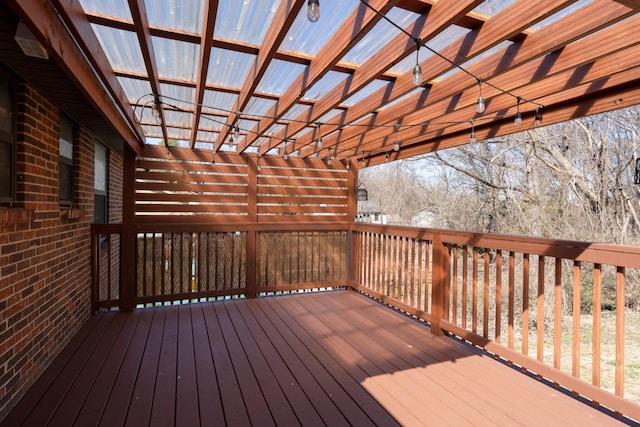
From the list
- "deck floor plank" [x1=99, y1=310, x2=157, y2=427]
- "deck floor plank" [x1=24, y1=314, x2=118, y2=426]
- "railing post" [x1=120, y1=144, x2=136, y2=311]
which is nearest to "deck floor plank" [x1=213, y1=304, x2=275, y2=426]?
"deck floor plank" [x1=99, y1=310, x2=157, y2=427]

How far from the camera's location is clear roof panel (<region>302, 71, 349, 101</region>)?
2643 millimetres

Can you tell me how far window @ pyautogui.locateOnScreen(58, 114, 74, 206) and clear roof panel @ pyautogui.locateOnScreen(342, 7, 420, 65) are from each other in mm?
2583

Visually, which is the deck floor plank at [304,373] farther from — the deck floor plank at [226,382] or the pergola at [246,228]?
the deck floor plank at [226,382]

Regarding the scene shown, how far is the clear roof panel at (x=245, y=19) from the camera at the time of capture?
178cm

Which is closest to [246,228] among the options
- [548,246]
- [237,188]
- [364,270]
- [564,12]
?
[237,188]

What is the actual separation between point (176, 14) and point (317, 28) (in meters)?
0.80

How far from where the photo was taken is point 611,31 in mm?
1911

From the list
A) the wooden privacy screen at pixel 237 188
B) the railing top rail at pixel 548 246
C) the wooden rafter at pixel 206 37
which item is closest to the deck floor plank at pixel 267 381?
the wooden privacy screen at pixel 237 188

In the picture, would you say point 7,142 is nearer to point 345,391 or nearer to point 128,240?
point 128,240

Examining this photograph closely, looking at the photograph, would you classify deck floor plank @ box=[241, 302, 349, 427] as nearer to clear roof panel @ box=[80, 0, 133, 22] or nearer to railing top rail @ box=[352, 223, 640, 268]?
railing top rail @ box=[352, 223, 640, 268]

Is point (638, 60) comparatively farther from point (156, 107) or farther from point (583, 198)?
point (583, 198)

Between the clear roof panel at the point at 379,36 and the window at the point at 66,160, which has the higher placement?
the clear roof panel at the point at 379,36

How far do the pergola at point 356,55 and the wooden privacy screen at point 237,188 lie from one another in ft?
3.37

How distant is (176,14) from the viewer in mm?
1857
